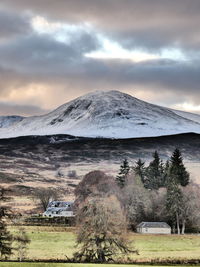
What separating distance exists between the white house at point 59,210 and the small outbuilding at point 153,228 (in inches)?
2153

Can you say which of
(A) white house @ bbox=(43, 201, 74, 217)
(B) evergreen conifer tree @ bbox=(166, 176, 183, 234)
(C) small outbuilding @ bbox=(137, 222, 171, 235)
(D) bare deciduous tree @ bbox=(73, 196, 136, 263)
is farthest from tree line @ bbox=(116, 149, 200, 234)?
(D) bare deciduous tree @ bbox=(73, 196, 136, 263)

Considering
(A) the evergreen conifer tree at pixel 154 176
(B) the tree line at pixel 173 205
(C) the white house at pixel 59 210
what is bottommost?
(C) the white house at pixel 59 210

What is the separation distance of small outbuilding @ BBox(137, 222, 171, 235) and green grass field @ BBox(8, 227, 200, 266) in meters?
7.90

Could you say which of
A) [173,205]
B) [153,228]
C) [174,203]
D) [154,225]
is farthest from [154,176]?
[153,228]

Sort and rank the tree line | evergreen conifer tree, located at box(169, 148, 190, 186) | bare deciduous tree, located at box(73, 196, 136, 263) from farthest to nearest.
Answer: evergreen conifer tree, located at box(169, 148, 190, 186)
the tree line
bare deciduous tree, located at box(73, 196, 136, 263)

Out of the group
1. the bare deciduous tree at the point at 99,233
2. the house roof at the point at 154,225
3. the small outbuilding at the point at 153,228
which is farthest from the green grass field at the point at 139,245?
the house roof at the point at 154,225

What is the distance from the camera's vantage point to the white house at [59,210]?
6649 inches

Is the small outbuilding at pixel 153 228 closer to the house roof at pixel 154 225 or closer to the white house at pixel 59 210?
the house roof at pixel 154 225

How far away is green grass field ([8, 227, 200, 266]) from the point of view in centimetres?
7075

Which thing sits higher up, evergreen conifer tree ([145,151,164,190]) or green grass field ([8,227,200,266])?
evergreen conifer tree ([145,151,164,190])

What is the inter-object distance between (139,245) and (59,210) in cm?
8781

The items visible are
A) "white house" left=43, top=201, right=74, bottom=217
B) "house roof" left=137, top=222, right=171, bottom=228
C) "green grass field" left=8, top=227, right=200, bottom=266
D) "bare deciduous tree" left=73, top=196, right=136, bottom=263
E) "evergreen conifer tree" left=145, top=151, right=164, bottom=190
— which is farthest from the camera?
"white house" left=43, top=201, right=74, bottom=217

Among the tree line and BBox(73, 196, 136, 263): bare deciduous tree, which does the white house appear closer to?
the tree line

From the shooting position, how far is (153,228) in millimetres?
115000
